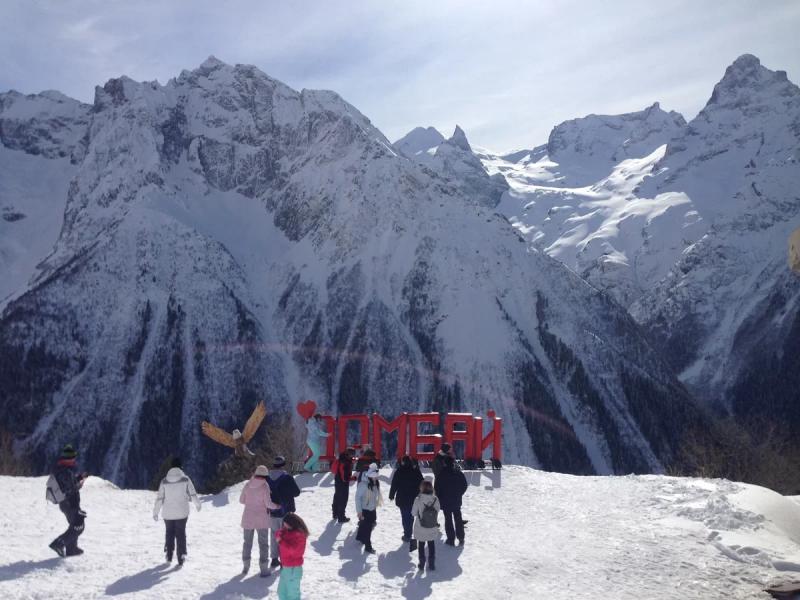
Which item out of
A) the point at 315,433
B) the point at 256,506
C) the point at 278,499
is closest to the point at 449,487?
the point at 278,499

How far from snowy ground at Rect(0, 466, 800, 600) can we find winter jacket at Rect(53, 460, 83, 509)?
141cm

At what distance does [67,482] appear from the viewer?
21.0m

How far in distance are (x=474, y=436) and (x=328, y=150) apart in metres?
164

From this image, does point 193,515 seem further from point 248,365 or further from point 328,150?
point 328,150

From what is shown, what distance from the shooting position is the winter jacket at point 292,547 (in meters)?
16.7

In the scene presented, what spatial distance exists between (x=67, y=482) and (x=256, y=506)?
5159 mm

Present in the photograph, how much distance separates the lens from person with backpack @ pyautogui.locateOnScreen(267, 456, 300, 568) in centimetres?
2022

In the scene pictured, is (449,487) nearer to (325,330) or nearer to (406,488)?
(406,488)

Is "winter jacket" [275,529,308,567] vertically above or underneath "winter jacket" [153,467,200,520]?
underneath

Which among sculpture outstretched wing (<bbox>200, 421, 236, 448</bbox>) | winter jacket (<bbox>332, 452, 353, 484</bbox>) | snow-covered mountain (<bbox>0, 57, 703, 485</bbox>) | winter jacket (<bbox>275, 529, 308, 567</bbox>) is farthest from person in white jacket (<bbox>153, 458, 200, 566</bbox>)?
snow-covered mountain (<bbox>0, 57, 703, 485</bbox>)

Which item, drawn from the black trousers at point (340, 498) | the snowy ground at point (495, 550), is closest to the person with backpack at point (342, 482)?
the black trousers at point (340, 498)

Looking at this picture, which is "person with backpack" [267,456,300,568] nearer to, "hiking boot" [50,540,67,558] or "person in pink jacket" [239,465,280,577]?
"person in pink jacket" [239,465,280,577]

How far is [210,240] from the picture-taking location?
17350 cm

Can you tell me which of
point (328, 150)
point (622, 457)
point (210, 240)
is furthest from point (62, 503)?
point (328, 150)
